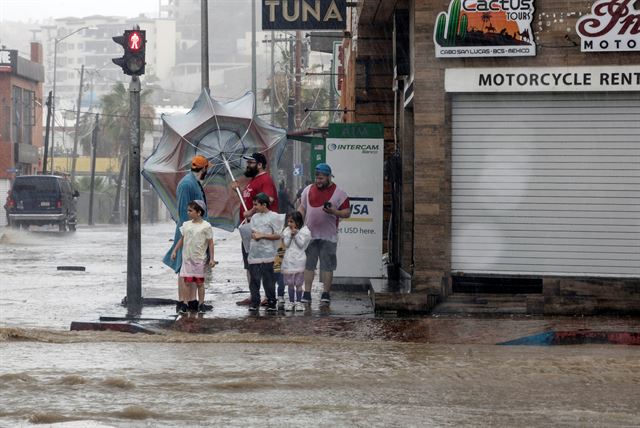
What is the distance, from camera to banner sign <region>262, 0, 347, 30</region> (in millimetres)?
20484

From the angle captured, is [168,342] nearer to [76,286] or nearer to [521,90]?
[521,90]

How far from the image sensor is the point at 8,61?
7312cm

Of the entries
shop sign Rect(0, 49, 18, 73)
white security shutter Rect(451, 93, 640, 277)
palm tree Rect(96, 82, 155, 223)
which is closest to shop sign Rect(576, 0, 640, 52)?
white security shutter Rect(451, 93, 640, 277)

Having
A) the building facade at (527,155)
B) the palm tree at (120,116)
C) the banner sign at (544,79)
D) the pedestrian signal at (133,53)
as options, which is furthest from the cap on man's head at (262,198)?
the palm tree at (120,116)

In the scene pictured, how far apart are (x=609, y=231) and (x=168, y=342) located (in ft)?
20.0

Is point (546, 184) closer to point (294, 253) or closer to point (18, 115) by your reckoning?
point (294, 253)

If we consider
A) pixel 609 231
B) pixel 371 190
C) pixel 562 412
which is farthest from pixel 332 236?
pixel 562 412

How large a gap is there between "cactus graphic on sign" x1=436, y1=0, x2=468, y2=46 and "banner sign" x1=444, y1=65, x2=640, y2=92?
37cm

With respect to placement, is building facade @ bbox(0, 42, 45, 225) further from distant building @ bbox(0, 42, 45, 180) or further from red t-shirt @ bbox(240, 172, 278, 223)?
red t-shirt @ bbox(240, 172, 278, 223)

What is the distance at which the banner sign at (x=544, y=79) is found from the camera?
15.7 metres

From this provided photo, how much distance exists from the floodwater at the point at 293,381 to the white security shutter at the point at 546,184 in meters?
3.40

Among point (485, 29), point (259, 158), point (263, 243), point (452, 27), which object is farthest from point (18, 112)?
point (485, 29)

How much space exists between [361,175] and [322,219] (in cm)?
217

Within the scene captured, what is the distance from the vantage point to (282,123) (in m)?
78.3
